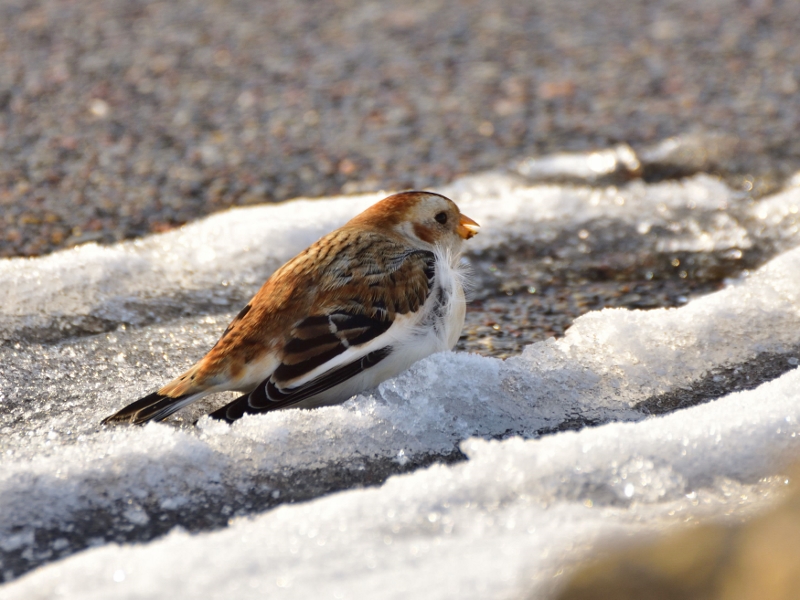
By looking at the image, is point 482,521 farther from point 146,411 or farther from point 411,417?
point 146,411

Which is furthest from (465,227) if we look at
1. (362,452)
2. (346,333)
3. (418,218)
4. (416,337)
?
(362,452)

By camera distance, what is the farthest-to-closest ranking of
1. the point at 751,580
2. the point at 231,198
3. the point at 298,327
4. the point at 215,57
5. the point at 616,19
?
the point at 616,19 < the point at 215,57 < the point at 231,198 < the point at 298,327 < the point at 751,580

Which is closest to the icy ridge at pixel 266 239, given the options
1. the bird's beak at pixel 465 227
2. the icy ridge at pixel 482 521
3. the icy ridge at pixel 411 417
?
the icy ridge at pixel 411 417

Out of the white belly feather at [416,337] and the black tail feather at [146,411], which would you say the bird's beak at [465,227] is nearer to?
the white belly feather at [416,337]

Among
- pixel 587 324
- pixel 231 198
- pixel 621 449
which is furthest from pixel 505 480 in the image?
pixel 231 198

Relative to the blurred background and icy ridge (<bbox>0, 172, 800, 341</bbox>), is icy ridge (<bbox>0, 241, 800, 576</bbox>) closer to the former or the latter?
icy ridge (<bbox>0, 172, 800, 341</bbox>)

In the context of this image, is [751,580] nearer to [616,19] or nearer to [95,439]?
[95,439]

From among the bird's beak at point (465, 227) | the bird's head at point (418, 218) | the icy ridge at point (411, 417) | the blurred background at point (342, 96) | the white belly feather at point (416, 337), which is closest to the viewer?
the icy ridge at point (411, 417)
